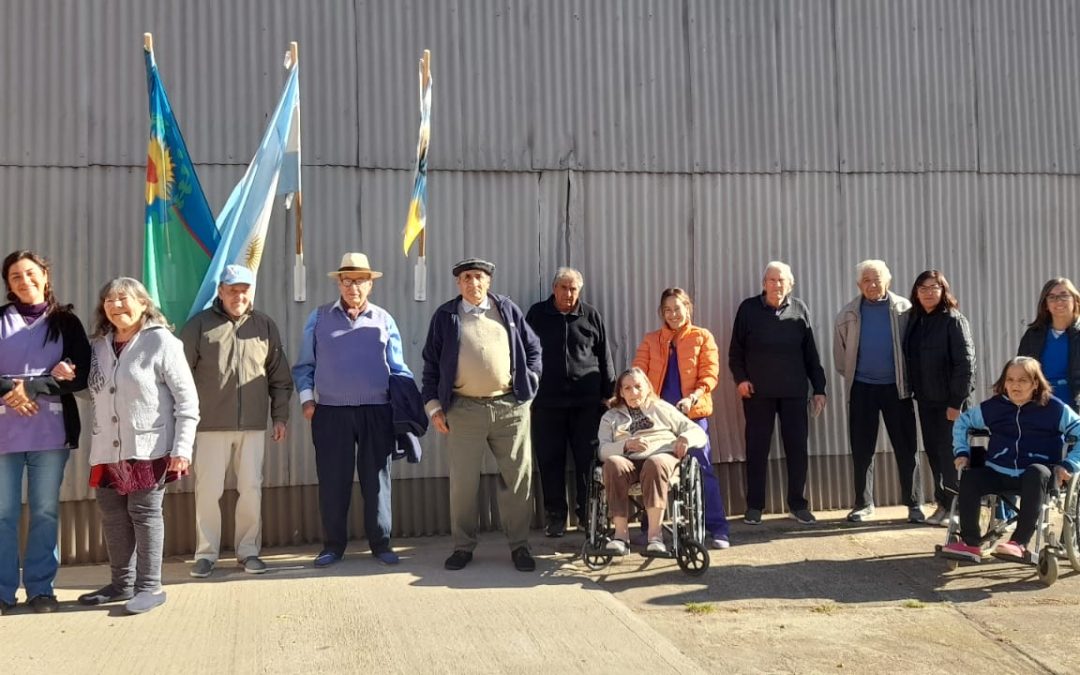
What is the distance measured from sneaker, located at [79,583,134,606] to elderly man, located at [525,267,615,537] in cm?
278

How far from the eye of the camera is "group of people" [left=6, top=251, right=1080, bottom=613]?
5223 mm

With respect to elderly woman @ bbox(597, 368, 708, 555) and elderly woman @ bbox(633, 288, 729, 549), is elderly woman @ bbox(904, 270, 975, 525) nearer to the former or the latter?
elderly woman @ bbox(633, 288, 729, 549)

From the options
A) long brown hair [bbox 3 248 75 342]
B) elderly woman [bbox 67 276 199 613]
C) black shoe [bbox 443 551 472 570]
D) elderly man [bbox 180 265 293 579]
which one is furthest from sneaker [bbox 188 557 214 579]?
long brown hair [bbox 3 248 75 342]

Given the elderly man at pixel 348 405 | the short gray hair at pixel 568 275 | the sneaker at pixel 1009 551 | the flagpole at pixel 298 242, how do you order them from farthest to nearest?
the short gray hair at pixel 568 275, the flagpole at pixel 298 242, the elderly man at pixel 348 405, the sneaker at pixel 1009 551

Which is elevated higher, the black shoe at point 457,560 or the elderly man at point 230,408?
the elderly man at point 230,408

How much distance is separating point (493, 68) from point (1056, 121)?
4588mm

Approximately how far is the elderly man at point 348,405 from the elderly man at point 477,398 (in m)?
0.35

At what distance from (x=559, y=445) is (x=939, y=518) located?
8.98ft

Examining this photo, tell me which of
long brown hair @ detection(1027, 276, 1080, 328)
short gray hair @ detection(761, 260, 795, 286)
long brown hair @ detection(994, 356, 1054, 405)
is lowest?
long brown hair @ detection(994, 356, 1054, 405)

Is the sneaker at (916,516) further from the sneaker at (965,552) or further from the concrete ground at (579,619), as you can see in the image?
the sneaker at (965,552)

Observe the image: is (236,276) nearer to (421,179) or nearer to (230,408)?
(230,408)

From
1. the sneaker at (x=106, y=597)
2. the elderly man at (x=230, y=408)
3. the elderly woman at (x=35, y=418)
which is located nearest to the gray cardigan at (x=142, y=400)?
the elderly woman at (x=35, y=418)

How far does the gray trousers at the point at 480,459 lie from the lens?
6039mm

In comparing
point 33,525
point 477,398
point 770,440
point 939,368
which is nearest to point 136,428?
point 33,525
